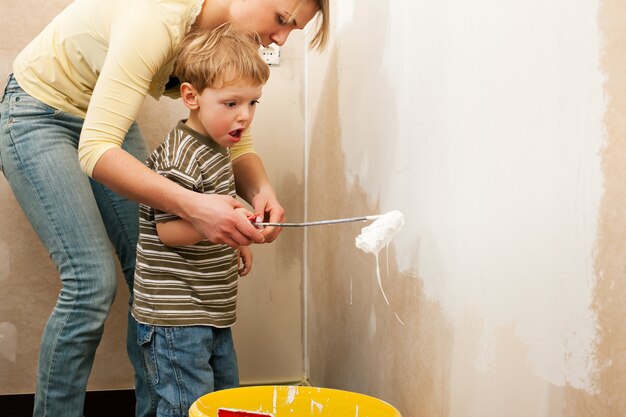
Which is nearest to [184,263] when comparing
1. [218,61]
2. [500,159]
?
[218,61]

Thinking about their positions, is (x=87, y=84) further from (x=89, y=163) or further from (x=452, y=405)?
(x=452, y=405)

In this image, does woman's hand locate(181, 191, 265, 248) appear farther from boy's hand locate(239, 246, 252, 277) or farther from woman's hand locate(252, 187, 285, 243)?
boy's hand locate(239, 246, 252, 277)

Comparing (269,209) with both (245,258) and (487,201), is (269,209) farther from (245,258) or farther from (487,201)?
(487,201)

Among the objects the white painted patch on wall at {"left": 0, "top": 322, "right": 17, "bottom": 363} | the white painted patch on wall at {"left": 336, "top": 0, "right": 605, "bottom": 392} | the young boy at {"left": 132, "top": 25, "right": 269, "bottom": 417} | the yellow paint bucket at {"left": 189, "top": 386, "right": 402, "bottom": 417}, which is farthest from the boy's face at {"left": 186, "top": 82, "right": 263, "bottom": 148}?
the white painted patch on wall at {"left": 0, "top": 322, "right": 17, "bottom": 363}

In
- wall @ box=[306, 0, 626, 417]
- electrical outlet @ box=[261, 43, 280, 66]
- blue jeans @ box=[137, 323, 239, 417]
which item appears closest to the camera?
wall @ box=[306, 0, 626, 417]

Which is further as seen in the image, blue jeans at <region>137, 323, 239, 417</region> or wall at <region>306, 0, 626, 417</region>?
blue jeans at <region>137, 323, 239, 417</region>

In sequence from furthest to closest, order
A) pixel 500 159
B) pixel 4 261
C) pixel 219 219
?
1. pixel 4 261
2. pixel 219 219
3. pixel 500 159

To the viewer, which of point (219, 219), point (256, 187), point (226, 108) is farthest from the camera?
point (256, 187)

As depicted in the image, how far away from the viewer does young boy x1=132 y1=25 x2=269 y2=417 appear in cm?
135

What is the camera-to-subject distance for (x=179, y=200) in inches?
50.0

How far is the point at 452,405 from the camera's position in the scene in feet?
3.75

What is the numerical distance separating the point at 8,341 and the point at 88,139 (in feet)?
3.03

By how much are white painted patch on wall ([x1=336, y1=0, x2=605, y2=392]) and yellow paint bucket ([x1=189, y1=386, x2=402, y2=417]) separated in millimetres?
261

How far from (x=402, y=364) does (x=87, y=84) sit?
34.0 inches
